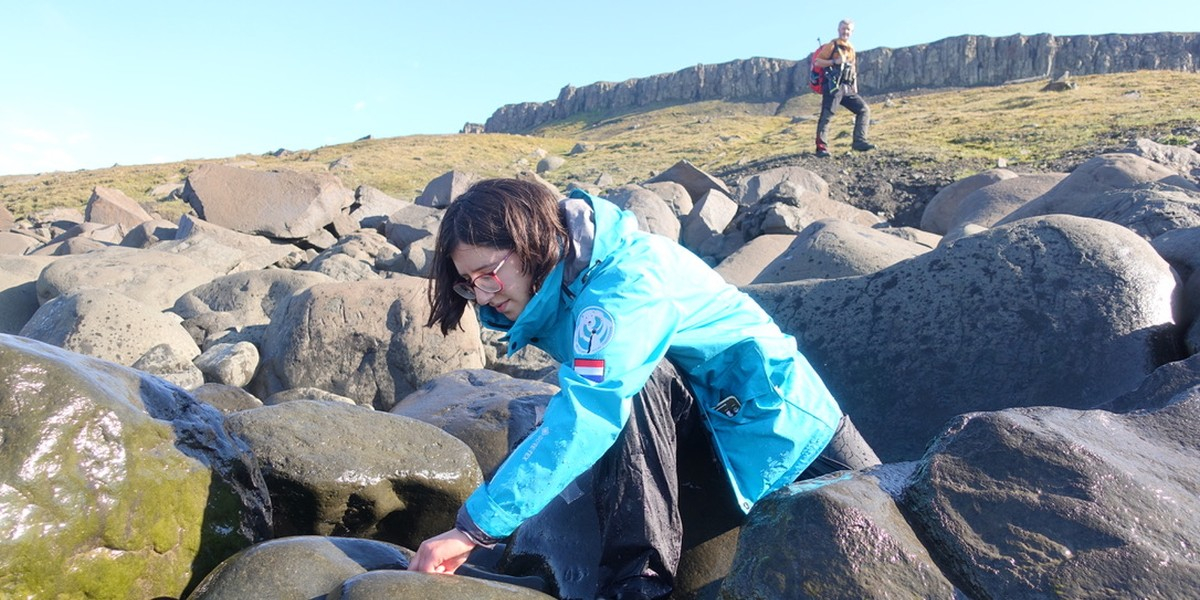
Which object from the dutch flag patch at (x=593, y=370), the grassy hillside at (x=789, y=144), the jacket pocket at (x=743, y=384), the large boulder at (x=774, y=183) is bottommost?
the grassy hillside at (x=789, y=144)

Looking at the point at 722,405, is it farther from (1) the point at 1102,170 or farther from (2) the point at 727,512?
(1) the point at 1102,170

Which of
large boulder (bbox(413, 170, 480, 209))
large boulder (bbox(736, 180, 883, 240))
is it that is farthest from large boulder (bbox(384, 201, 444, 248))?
large boulder (bbox(736, 180, 883, 240))

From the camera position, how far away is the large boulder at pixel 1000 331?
14.6ft

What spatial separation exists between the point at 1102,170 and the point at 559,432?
23.8 feet

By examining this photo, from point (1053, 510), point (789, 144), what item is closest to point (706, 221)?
point (1053, 510)

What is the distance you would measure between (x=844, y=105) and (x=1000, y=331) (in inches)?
551

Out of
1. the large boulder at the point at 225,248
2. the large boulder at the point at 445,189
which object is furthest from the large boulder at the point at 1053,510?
the large boulder at the point at 445,189

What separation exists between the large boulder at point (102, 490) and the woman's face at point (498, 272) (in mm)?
1042

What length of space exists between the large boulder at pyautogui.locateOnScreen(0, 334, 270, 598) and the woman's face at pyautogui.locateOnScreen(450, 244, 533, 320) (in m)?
1.04

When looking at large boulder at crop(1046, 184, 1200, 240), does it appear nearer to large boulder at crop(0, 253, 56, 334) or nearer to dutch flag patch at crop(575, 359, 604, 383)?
dutch flag patch at crop(575, 359, 604, 383)

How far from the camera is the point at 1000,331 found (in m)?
4.66

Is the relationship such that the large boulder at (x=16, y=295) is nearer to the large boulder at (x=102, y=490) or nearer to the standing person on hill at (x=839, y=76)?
the large boulder at (x=102, y=490)

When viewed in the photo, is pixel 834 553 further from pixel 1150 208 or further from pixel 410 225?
pixel 410 225

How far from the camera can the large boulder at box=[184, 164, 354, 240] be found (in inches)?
614
